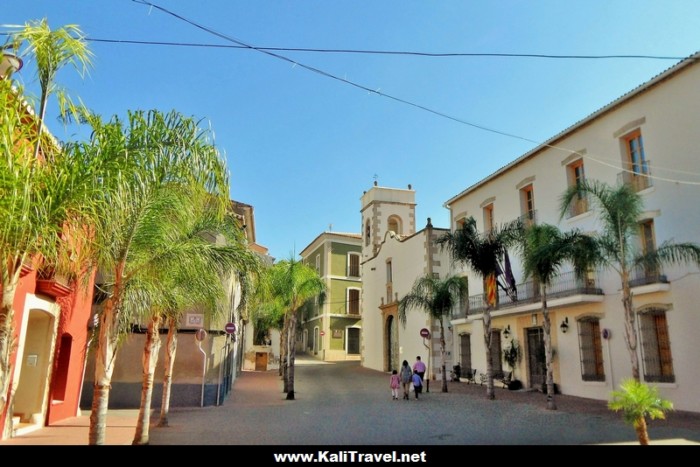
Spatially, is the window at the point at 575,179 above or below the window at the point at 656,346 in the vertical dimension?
above

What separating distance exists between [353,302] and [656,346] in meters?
29.5

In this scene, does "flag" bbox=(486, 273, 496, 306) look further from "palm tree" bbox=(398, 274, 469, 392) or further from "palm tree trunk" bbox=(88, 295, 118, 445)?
"palm tree trunk" bbox=(88, 295, 118, 445)

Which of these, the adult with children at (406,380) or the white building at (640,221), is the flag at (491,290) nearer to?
the white building at (640,221)

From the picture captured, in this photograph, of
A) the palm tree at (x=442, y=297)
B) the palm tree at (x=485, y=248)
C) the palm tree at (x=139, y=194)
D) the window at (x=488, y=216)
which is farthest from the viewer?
the window at (x=488, y=216)

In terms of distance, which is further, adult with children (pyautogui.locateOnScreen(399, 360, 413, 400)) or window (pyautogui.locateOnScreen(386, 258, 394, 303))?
window (pyautogui.locateOnScreen(386, 258, 394, 303))

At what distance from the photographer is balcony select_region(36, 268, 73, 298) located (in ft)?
31.8

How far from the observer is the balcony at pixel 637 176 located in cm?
1498

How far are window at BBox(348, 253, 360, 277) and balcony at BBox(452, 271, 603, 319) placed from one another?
2128cm

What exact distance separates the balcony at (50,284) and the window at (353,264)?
33.7m

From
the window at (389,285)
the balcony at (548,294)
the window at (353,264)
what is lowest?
the balcony at (548,294)

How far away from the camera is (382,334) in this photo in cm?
3073

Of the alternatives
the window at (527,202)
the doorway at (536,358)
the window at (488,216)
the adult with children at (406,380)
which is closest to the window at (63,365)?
the adult with children at (406,380)

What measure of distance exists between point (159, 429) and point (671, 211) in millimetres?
13866

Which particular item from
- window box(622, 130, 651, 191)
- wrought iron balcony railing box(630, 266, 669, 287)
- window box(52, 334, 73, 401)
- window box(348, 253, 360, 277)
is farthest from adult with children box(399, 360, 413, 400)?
window box(348, 253, 360, 277)
